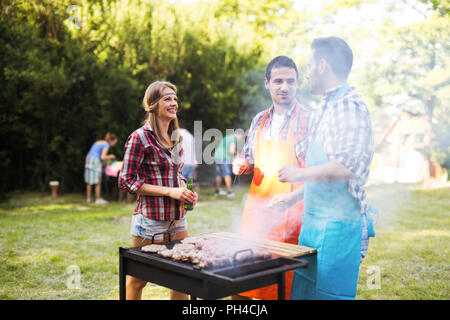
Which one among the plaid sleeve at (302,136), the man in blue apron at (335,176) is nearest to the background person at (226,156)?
the plaid sleeve at (302,136)

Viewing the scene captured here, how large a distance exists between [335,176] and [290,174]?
246 mm

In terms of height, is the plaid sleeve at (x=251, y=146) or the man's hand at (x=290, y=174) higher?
the plaid sleeve at (x=251, y=146)

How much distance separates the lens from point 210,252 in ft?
7.43

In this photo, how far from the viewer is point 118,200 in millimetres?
9797

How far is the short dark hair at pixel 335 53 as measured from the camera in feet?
7.55

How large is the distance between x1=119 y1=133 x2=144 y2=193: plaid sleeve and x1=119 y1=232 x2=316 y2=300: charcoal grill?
500 millimetres

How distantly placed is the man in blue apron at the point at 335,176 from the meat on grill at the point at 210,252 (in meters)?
0.37

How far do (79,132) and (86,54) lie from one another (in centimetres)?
198

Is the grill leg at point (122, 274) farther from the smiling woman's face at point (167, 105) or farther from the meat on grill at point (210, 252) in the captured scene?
the smiling woman's face at point (167, 105)

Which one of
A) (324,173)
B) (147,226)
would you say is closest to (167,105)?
(147,226)

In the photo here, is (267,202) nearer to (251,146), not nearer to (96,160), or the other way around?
(251,146)

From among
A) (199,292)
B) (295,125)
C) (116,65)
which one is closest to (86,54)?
(116,65)

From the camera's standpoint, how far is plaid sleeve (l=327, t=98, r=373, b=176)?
6.95 ft
